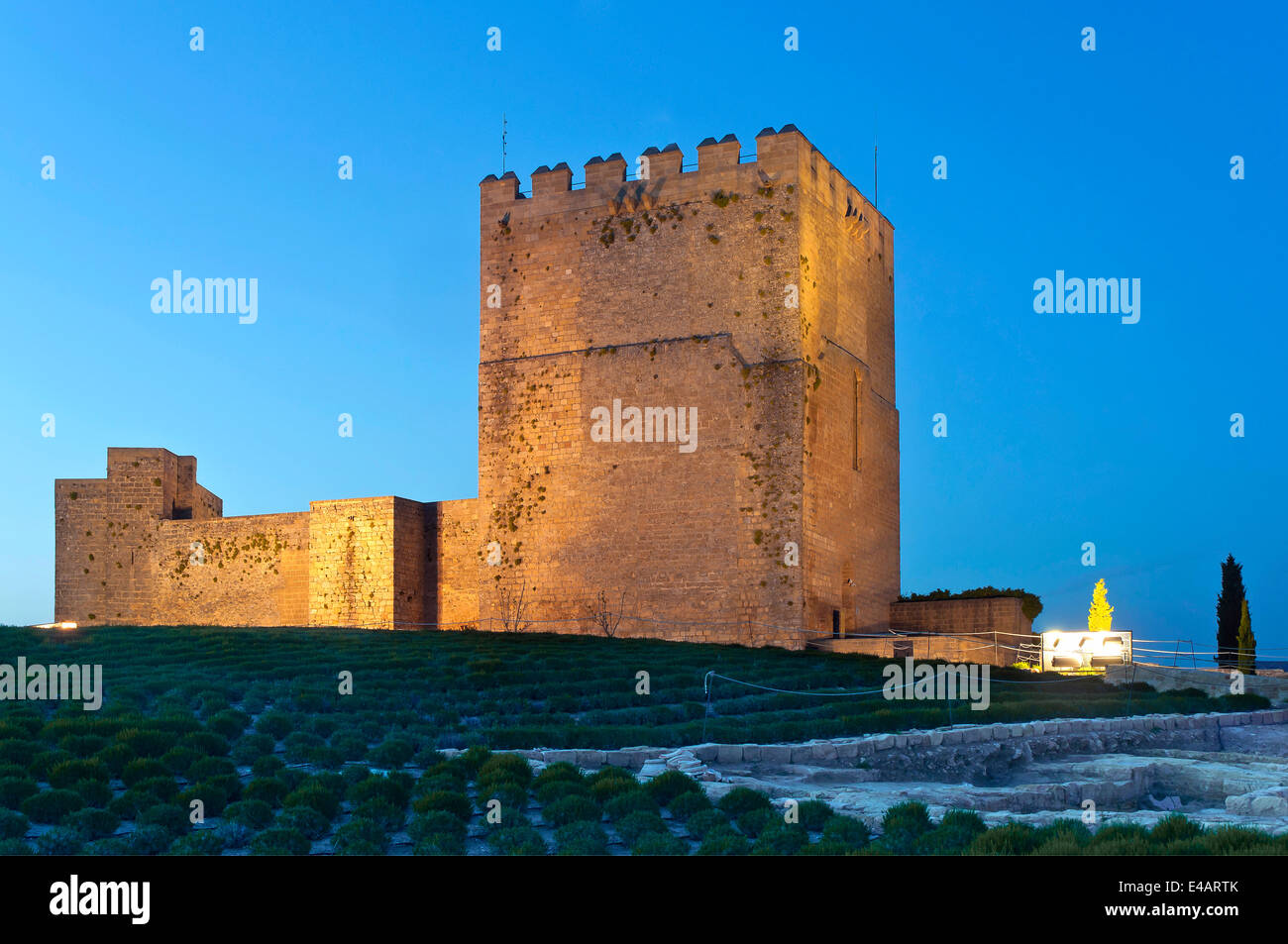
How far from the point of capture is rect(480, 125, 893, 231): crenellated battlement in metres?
26.1

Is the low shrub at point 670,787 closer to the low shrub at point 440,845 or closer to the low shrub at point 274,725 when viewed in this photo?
the low shrub at point 440,845

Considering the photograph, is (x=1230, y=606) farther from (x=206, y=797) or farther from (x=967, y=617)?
(x=206, y=797)

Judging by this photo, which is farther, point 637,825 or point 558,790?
point 558,790

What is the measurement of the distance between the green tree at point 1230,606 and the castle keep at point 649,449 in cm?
1424

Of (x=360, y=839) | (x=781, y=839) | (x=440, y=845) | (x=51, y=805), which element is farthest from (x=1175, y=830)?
(x=51, y=805)

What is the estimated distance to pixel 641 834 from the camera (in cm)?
903

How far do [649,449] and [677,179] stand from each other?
594 cm

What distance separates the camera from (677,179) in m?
27.0

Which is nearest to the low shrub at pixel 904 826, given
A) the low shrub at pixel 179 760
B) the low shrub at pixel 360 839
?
the low shrub at pixel 360 839

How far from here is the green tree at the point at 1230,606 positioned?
37.8 metres

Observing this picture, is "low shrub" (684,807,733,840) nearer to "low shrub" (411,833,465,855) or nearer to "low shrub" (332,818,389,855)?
"low shrub" (411,833,465,855)
